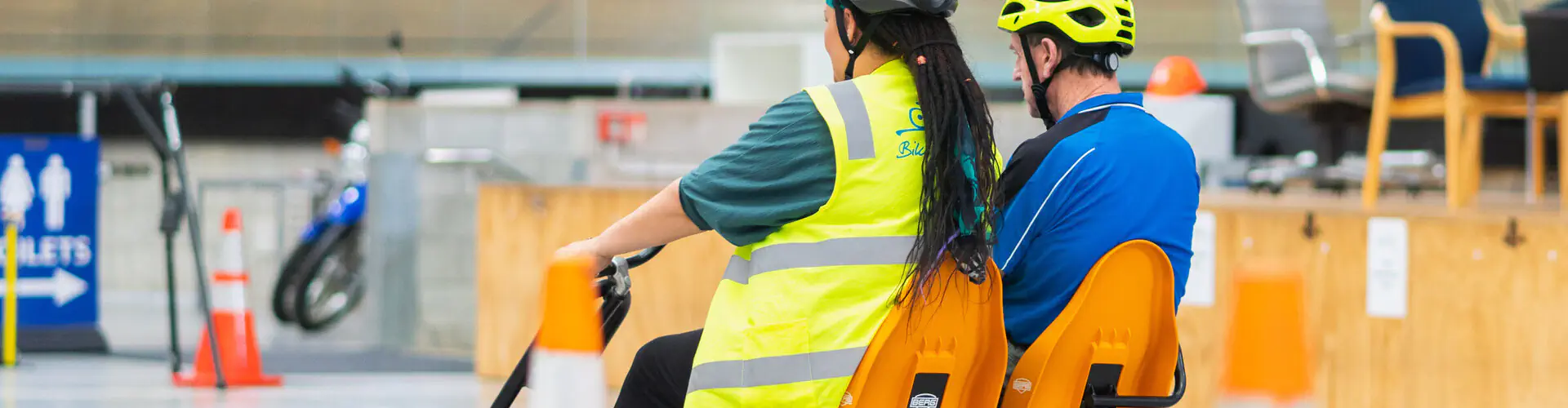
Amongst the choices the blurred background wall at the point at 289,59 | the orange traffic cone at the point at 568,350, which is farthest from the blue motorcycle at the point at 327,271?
the orange traffic cone at the point at 568,350

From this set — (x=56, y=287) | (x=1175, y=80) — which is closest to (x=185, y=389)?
(x=56, y=287)

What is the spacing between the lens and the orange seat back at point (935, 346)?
1.93 m

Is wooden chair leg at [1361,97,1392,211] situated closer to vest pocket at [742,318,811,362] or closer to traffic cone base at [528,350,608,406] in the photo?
vest pocket at [742,318,811,362]

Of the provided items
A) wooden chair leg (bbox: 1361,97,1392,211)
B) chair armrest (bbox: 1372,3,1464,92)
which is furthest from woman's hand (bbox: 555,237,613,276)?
chair armrest (bbox: 1372,3,1464,92)

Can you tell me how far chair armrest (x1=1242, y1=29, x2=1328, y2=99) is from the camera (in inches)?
223

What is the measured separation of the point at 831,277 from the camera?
191 centimetres

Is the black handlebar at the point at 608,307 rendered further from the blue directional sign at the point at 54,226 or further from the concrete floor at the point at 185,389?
the blue directional sign at the point at 54,226

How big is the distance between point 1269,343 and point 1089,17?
1.15m

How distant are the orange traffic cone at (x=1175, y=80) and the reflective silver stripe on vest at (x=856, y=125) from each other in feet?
21.1

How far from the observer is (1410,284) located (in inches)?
169

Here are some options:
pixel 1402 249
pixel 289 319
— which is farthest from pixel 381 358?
pixel 1402 249

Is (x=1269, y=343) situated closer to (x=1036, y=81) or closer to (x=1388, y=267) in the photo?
(x=1036, y=81)

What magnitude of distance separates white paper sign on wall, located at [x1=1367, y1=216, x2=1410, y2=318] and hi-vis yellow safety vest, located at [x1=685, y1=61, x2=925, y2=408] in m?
2.85

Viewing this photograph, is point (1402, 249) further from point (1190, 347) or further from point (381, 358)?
point (381, 358)
